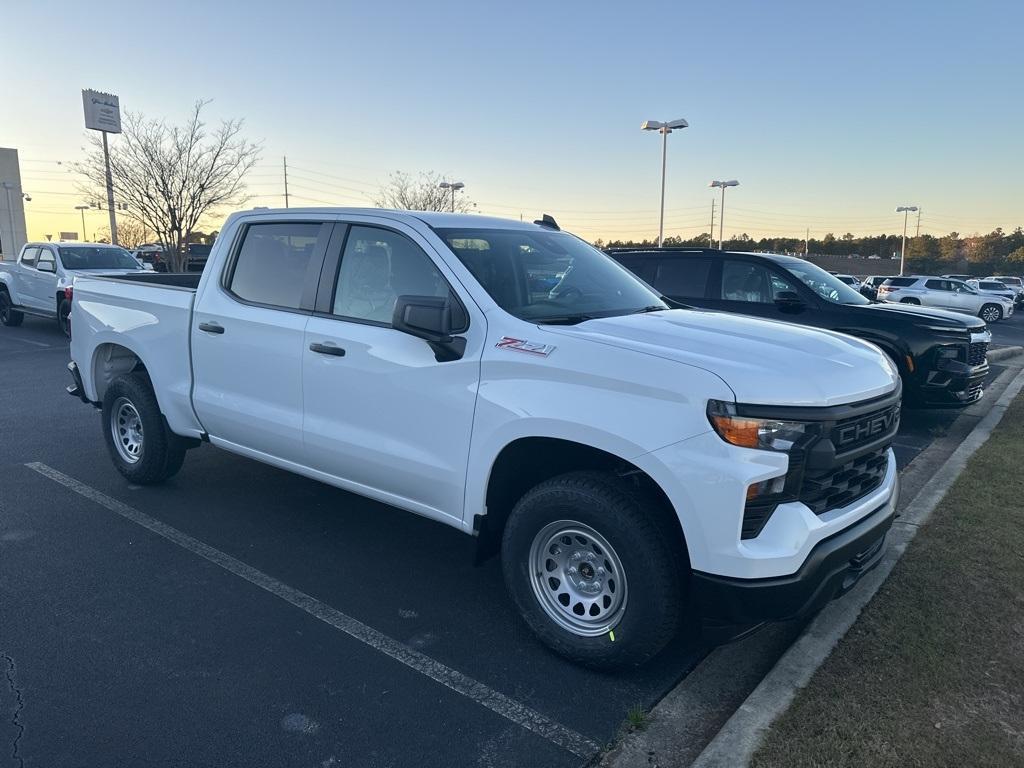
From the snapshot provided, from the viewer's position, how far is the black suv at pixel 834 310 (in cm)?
743

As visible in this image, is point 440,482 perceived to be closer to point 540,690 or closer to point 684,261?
point 540,690

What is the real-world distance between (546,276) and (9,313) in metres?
17.5

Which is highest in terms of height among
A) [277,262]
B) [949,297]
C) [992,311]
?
[277,262]

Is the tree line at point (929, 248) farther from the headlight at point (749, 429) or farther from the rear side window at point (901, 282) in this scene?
the headlight at point (749, 429)

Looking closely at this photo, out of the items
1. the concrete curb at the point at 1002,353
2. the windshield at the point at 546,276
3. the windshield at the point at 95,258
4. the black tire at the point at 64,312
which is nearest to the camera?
the windshield at the point at 546,276

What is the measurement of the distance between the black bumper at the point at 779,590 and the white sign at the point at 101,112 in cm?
3159

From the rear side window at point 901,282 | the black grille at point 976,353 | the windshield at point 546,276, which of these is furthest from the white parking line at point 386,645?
the rear side window at point 901,282

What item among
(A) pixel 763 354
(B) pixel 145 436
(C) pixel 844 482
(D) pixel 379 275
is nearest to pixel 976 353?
(C) pixel 844 482

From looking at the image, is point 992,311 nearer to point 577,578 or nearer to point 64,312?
point 64,312

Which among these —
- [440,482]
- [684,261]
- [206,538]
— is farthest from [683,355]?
[684,261]

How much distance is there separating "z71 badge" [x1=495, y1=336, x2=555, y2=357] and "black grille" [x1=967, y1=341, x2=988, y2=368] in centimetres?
632

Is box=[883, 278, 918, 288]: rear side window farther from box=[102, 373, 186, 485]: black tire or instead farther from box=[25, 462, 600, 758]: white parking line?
box=[25, 462, 600, 758]: white parking line

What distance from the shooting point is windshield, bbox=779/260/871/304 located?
8.16 meters

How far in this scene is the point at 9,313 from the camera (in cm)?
1684
